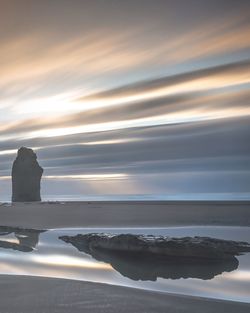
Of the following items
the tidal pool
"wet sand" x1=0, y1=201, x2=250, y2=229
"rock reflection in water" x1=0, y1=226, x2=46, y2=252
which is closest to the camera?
the tidal pool

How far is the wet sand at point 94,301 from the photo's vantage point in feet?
16.1

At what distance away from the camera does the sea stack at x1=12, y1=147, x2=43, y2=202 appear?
64938 mm

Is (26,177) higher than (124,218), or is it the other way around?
(26,177)

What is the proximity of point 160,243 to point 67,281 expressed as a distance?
419cm

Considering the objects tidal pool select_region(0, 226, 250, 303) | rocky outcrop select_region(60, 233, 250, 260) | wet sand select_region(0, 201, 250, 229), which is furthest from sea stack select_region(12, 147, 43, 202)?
rocky outcrop select_region(60, 233, 250, 260)

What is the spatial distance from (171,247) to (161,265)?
1021 millimetres

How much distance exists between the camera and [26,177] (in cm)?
6562

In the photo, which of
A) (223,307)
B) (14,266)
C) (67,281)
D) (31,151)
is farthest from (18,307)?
(31,151)

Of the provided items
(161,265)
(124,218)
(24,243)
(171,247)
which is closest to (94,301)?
(161,265)

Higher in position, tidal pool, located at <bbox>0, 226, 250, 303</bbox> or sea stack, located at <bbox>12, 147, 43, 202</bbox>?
sea stack, located at <bbox>12, 147, 43, 202</bbox>

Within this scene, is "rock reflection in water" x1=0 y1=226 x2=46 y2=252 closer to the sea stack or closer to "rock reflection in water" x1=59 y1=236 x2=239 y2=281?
"rock reflection in water" x1=59 y1=236 x2=239 y2=281

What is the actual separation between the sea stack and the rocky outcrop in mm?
54735

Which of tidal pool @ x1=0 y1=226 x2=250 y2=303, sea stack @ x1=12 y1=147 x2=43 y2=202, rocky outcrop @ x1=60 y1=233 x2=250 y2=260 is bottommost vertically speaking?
tidal pool @ x1=0 y1=226 x2=250 y2=303

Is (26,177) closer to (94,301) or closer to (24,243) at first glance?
(24,243)
